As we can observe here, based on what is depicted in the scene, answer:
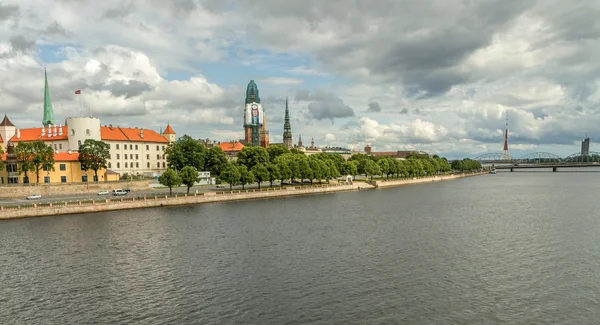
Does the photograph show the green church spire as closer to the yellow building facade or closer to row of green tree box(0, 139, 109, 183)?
the yellow building facade

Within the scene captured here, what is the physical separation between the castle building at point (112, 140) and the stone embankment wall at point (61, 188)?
14.6 meters

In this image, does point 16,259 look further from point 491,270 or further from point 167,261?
point 491,270

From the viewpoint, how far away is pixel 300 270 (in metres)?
42.3

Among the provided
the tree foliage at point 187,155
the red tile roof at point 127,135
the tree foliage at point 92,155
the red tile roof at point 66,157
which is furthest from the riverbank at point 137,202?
the red tile roof at point 127,135

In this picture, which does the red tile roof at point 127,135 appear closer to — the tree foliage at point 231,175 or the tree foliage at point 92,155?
the tree foliage at point 92,155

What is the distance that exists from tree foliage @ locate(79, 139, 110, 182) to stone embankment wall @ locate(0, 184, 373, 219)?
3298 cm

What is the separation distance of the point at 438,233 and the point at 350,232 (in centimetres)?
1367

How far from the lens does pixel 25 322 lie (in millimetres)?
30156

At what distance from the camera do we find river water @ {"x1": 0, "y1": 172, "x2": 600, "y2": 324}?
3164cm

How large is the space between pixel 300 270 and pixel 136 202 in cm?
6026

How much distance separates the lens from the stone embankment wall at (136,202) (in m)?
76.3

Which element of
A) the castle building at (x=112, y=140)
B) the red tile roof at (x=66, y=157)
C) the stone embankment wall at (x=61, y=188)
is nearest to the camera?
the stone embankment wall at (x=61, y=188)

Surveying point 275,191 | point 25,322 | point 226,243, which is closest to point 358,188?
point 275,191

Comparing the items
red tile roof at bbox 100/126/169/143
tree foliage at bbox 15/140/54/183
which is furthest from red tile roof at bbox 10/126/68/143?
tree foliage at bbox 15/140/54/183
